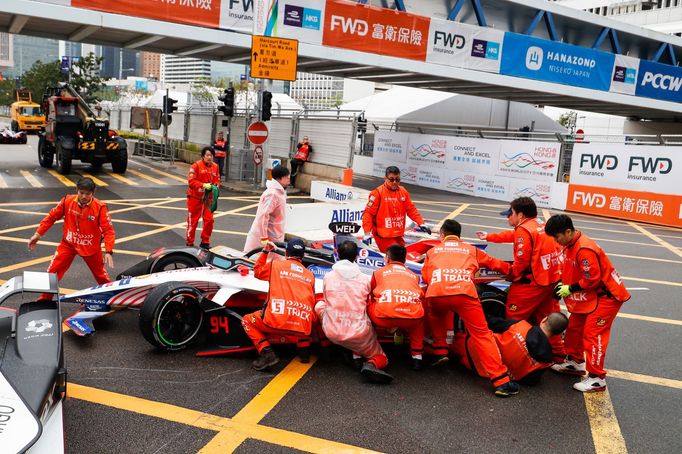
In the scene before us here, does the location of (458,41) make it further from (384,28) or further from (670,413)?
(670,413)

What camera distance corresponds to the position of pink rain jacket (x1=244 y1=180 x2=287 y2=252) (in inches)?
290

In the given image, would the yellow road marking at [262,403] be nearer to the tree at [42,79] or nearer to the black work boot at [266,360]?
the black work boot at [266,360]

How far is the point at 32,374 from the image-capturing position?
3475 mm

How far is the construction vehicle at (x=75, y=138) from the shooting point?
2038cm

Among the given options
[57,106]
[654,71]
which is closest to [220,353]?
[57,106]

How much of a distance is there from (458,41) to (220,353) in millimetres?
17507

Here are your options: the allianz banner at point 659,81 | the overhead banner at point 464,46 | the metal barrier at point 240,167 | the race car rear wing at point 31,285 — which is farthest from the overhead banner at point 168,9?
the allianz banner at point 659,81

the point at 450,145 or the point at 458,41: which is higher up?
the point at 458,41

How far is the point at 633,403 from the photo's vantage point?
5094mm

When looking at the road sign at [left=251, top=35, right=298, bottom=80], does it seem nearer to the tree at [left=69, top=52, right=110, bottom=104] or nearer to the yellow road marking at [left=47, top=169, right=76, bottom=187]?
the yellow road marking at [left=47, top=169, right=76, bottom=187]

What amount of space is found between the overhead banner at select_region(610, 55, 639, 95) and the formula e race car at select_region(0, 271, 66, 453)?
25.0 m

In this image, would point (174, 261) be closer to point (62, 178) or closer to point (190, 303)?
point (190, 303)

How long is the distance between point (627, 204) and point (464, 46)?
761 centimetres

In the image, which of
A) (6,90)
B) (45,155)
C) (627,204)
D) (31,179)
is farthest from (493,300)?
(6,90)
